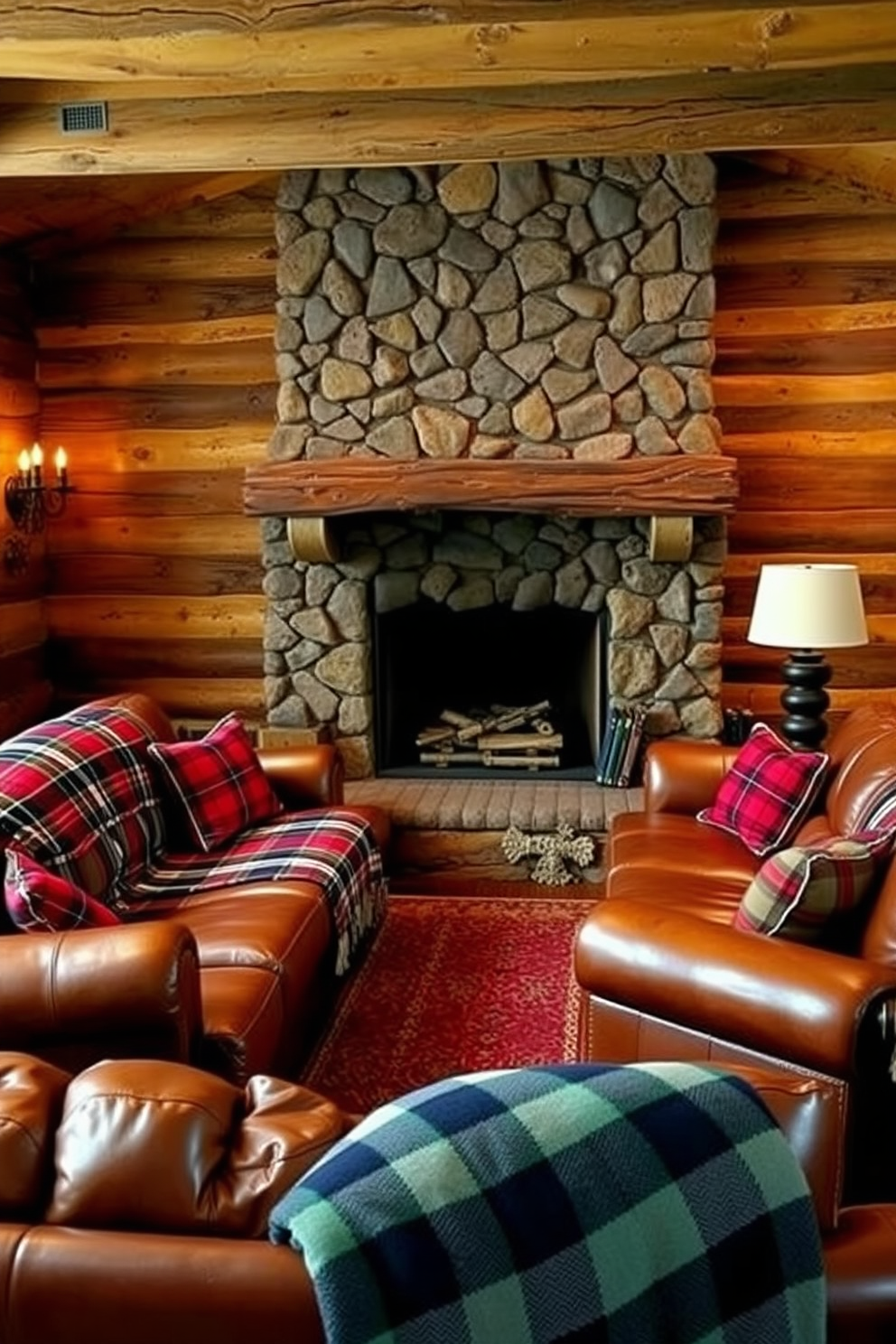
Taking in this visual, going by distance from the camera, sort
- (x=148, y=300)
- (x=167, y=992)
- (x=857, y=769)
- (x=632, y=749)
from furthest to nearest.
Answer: (x=148, y=300) → (x=632, y=749) → (x=857, y=769) → (x=167, y=992)

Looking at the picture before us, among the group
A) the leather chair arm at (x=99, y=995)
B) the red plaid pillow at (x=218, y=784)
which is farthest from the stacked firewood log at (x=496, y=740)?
Result: the leather chair arm at (x=99, y=995)

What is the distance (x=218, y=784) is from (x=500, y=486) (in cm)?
175

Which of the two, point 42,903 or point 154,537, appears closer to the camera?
point 42,903

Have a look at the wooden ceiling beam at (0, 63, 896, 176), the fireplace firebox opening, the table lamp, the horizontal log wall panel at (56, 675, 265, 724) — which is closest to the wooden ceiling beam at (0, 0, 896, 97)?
the wooden ceiling beam at (0, 63, 896, 176)

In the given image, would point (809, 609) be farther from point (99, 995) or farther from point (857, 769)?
point (99, 995)

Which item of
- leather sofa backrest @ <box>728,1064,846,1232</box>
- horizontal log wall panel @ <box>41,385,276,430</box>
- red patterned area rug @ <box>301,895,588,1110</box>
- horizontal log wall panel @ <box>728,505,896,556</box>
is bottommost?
red patterned area rug @ <box>301,895,588,1110</box>

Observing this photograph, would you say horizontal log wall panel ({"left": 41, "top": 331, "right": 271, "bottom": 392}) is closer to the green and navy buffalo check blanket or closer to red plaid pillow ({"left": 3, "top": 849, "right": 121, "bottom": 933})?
red plaid pillow ({"left": 3, "top": 849, "right": 121, "bottom": 933})

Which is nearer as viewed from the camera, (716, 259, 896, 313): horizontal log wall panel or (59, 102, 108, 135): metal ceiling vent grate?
(59, 102, 108, 135): metal ceiling vent grate

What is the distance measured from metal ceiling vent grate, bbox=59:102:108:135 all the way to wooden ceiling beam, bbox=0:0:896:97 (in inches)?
19.6

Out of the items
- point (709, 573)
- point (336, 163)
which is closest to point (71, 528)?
point (336, 163)

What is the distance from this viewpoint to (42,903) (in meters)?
2.52

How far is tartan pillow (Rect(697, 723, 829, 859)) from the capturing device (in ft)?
11.9

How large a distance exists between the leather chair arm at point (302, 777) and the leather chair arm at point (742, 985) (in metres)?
1.64

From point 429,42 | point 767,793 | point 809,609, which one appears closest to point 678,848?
point 767,793
